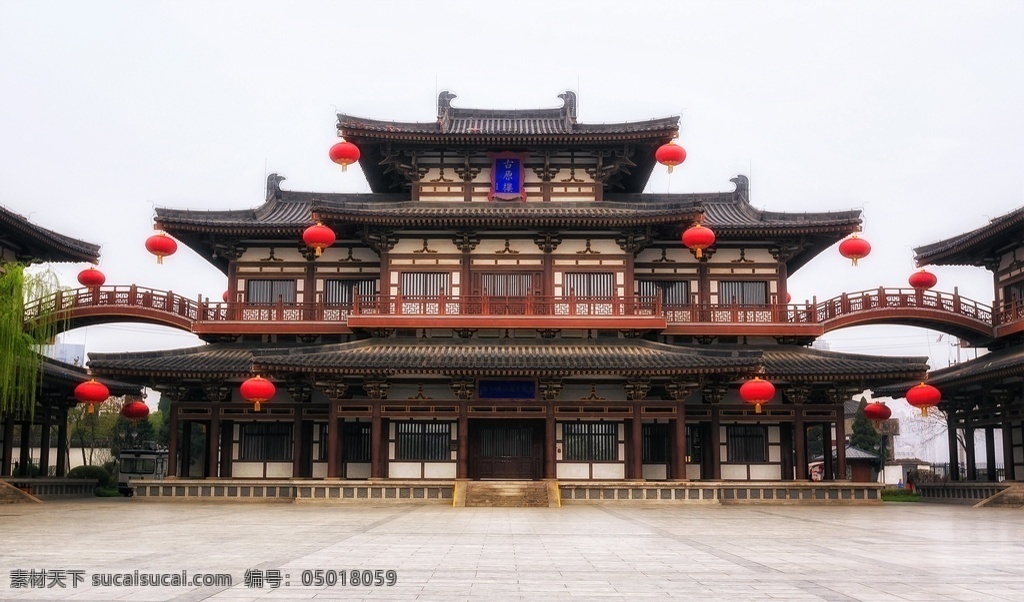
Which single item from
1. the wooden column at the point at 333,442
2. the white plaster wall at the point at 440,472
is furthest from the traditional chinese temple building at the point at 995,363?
the wooden column at the point at 333,442

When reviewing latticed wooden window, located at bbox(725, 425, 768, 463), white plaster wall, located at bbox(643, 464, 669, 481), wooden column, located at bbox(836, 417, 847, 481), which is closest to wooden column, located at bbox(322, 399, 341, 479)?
white plaster wall, located at bbox(643, 464, 669, 481)

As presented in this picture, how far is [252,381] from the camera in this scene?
28344 mm

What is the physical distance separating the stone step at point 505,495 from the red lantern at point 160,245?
1382 centimetres

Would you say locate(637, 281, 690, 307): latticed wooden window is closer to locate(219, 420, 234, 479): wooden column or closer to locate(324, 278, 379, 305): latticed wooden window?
locate(324, 278, 379, 305): latticed wooden window

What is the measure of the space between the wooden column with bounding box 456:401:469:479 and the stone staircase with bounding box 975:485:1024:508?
17.0m

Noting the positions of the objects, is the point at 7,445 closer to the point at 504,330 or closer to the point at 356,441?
the point at 356,441

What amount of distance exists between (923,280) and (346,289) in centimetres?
2285

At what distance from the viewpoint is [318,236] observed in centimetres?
3083

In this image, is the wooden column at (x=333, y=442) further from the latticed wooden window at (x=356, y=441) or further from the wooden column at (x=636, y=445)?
the wooden column at (x=636, y=445)

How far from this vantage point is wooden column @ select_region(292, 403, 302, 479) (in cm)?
3216

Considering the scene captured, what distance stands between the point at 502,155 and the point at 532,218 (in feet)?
12.0

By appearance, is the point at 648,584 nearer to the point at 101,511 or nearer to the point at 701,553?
the point at 701,553

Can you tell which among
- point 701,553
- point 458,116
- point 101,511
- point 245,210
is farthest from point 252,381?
point 701,553

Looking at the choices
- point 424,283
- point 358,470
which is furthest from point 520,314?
point 358,470
